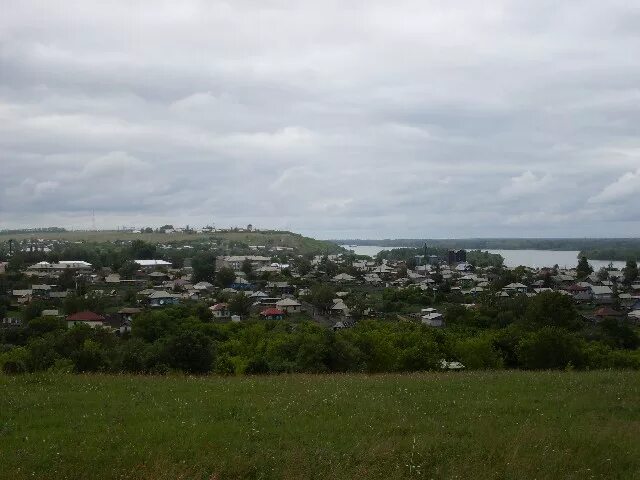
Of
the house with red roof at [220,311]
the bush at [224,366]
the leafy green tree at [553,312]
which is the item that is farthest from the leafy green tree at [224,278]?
the bush at [224,366]

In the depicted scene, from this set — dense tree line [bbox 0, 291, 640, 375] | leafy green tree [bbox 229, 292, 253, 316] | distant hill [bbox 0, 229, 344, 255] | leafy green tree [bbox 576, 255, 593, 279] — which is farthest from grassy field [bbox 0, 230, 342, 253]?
dense tree line [bbox 0, 291, 640, 375]

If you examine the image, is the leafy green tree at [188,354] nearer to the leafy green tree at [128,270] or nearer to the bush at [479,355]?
the bush at [479,355]

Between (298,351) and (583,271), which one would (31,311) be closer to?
(298,351)

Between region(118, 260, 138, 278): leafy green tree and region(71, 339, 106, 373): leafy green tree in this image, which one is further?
region(118, 260, 138, 278): leafy green tree

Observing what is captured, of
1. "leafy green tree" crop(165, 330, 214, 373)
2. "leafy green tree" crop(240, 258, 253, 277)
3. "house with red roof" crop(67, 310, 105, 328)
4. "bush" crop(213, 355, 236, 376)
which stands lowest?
"house with red roof" crop(67, 310, 105, 328)

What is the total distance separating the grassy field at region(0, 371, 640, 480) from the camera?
737 centimetres

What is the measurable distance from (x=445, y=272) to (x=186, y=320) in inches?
2322

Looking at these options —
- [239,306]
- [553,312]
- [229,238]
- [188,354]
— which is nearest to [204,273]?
[239,306]

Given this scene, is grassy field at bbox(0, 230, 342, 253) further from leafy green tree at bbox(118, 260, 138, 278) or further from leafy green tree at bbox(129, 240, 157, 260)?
leafy green tree at bbox(118, 260, 138, 278)

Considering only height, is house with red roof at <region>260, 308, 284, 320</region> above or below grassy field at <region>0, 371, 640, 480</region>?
below

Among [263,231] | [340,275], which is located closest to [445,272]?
[340,275]

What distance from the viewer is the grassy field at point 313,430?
737cm

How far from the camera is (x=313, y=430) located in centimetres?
884

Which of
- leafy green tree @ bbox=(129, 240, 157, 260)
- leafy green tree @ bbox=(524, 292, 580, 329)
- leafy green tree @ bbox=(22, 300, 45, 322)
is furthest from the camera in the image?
leafy green tree @ bbox=(129, 240, 157, 260)
